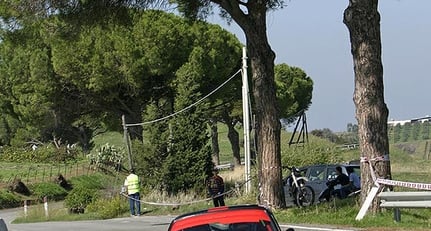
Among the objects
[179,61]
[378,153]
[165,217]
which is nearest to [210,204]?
[165,217]

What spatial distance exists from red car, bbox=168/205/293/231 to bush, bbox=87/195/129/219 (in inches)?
797

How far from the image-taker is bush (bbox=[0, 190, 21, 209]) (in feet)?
150

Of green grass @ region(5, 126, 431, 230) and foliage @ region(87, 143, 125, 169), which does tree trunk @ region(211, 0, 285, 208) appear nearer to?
green grass @ region(5, 126, 431, 230)

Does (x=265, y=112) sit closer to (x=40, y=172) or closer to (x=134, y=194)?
(x=134, y=194)

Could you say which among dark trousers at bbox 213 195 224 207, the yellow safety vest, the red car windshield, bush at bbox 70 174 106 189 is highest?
bush at bbox 70 174 106 189

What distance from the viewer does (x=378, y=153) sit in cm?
1658

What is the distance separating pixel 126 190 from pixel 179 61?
43.4ft

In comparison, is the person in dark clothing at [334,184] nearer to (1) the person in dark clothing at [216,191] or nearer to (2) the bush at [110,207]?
(1) the person in dark clothing at [216,191]

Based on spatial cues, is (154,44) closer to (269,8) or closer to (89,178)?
(89,178)

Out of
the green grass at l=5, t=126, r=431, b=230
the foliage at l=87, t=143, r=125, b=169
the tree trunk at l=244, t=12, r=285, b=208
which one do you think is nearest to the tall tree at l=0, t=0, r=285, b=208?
the tree trunk at l=244, t=12, r=285, b=208

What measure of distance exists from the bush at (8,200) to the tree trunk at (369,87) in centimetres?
3328

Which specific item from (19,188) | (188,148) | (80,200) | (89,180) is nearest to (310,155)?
(188,148)

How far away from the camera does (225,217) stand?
352 inches

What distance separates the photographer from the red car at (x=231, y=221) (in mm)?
8812
